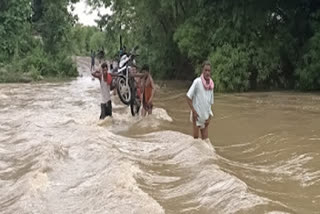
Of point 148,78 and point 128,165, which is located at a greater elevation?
point 148,78

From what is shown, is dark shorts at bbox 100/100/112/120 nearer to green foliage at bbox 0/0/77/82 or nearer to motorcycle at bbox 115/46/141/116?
motorcycle at bbox 115/46/141/116

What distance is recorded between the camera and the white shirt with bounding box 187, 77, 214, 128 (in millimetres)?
Answer: 8602

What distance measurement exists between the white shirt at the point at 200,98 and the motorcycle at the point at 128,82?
15.6ft

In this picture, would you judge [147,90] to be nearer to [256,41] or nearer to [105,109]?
[105,109]

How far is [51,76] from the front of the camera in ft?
123

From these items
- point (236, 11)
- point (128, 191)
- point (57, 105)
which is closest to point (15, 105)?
point (57, 105)

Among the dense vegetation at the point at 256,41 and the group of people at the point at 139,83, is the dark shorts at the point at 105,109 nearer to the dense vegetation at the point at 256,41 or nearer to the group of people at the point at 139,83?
the group of people at the point at 139,83

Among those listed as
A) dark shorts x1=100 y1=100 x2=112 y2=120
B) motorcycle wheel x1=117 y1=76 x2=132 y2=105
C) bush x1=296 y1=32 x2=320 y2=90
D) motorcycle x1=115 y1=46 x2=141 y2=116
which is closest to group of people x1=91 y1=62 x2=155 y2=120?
dark shorts x1=100 y1=100 x2=112 y2=120

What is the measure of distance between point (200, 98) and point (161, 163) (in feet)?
4.11

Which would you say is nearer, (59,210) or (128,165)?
(59,210)

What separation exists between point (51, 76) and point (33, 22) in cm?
838

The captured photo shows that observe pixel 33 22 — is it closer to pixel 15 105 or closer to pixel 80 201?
pixel 15 105

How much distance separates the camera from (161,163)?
8.23m

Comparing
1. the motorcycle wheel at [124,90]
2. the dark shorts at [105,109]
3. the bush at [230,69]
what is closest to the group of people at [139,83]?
the dark shorts at [105,109]
